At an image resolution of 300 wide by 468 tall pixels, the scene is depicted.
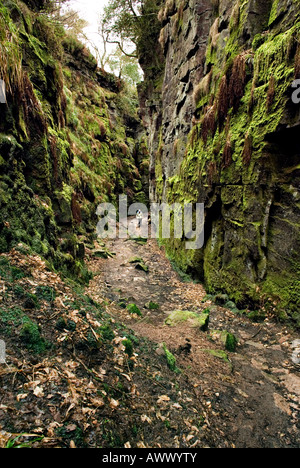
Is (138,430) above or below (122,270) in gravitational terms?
above

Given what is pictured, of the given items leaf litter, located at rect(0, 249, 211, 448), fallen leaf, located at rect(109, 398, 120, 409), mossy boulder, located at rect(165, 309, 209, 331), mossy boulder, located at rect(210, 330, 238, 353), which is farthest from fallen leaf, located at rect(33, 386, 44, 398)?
mossy boulder, located at rect(210, 330, 238, 353)

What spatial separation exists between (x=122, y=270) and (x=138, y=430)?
7.79 metres

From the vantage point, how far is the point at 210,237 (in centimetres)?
868

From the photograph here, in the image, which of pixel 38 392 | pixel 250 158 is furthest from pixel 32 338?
pixel 250 158

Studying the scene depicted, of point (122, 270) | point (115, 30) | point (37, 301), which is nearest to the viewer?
point (37, 301)

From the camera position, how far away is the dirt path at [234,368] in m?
3.10

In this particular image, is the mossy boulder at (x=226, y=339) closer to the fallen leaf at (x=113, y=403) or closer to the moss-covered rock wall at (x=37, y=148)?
the fallen leaf at (x=113, y=403)

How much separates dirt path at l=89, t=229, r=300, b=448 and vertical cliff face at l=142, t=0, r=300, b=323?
2.82 feet

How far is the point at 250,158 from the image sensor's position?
20.6 ft

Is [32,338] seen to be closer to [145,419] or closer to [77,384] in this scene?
[77,384]

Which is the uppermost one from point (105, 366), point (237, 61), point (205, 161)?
point (237, 61)

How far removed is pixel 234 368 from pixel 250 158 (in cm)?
525

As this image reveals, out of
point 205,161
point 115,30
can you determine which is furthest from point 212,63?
point 115,30

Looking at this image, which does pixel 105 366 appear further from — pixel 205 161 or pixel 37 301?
pixel 205 161
